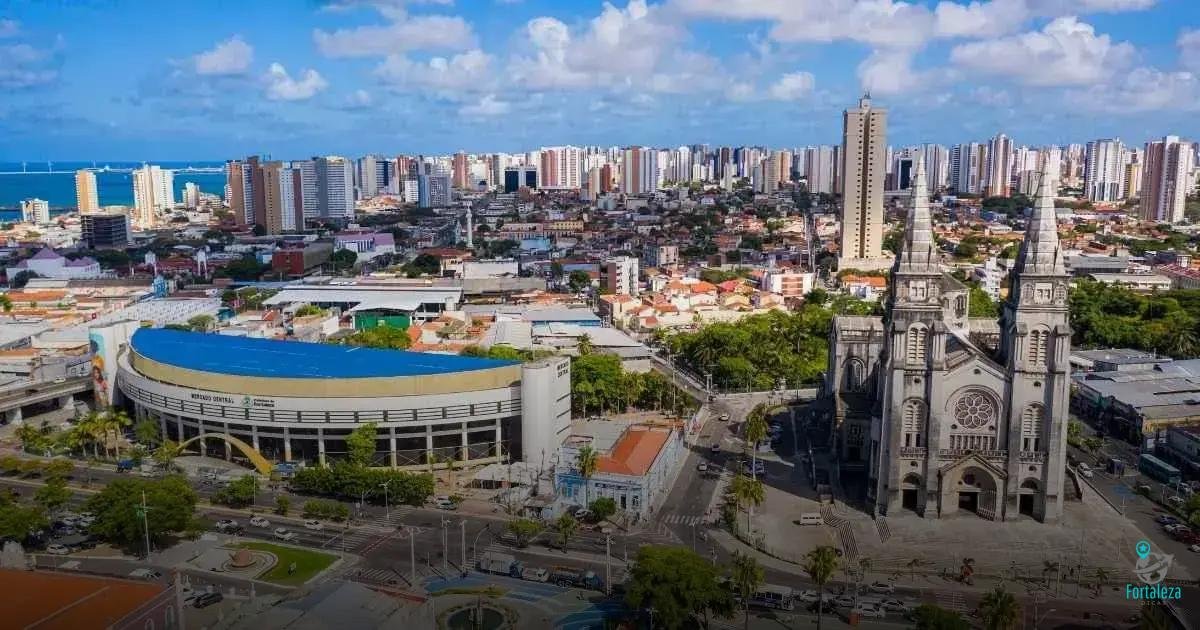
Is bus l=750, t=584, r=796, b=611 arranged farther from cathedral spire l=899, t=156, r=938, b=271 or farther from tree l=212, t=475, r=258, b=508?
tree l=212, t=475, r=258, b=508

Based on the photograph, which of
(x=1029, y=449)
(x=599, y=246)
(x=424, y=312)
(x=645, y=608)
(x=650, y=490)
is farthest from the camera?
(x=599, y=246)

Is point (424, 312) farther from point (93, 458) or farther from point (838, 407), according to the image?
point (838, 407)

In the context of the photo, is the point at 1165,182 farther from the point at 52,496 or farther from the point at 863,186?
the point at 52,496

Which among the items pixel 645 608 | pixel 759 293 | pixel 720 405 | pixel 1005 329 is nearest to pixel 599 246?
pixel 759 293

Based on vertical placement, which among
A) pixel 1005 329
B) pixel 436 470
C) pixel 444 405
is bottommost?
pixel 436 470

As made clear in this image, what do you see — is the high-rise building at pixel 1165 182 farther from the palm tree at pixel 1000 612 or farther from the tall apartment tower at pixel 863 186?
the palm tree at pixel 1000 612

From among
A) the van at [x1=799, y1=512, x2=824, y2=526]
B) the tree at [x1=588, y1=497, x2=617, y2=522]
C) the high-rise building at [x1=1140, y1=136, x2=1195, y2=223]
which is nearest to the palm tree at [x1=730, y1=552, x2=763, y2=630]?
the tree at [x1=588, y1=497, x2=617, y2=522]
